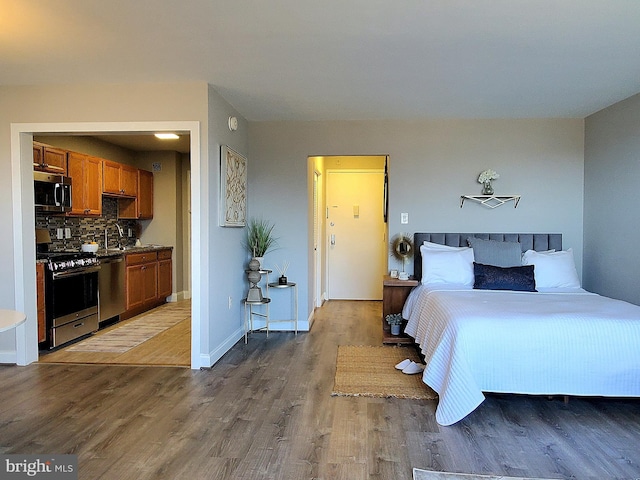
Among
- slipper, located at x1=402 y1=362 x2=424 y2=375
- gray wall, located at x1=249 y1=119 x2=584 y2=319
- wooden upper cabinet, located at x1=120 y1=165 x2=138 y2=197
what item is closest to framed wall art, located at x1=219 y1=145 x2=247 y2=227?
gray wall, located at x1=249 y1=119 x2=584 y2=319

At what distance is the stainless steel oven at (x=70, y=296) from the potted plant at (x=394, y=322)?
3.16m

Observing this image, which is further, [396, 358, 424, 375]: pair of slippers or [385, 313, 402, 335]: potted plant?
[385, 313, 402, 335]: potted plant

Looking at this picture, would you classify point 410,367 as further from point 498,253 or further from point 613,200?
point 613,200

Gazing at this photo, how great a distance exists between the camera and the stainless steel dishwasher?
4824 mm

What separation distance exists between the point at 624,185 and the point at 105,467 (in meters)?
4.54

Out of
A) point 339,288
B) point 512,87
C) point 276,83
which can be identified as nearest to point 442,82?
point 512,87

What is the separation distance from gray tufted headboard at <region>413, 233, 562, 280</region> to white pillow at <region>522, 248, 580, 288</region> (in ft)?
1.08

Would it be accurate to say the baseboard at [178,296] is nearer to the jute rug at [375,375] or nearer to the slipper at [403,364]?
the jute rug at [375,375]

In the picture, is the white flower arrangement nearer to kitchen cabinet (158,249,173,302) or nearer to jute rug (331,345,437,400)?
jute rug (331,345,437,400)

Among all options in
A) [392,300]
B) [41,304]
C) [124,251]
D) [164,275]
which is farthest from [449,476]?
[164,275]

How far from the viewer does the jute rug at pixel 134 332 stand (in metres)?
4.17

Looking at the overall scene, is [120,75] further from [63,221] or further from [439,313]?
[439,313]

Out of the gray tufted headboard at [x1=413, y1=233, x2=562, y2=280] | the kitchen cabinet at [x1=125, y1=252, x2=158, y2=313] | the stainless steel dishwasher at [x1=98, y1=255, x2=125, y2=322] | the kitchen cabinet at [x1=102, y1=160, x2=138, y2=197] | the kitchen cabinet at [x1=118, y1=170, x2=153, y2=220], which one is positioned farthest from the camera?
the kitchen cabinet at [x1=118, y1=170, x2=153, y2=220]

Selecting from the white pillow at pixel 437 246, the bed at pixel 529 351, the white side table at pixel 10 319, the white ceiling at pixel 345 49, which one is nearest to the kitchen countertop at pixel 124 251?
the white ceiling at pixel 345 49
